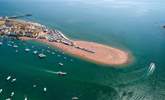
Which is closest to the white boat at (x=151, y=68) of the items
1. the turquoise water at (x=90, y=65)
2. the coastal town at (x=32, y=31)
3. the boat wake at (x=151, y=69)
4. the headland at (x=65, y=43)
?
the boat wake at (x=151, y=69)

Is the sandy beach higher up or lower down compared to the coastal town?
lower down

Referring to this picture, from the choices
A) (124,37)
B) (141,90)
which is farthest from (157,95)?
(124,37)

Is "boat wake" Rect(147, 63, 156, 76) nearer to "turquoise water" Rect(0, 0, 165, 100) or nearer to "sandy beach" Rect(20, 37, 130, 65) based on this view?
"turquoise water" Rect(0, 0, 165, 100)

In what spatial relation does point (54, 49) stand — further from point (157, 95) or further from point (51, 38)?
point (157, 95)

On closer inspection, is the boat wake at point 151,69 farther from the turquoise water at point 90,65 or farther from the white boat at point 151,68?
the turquoise water at point 90,65

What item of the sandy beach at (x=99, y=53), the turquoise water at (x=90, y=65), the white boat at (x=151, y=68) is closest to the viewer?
the turquoise water at (x=90, y=65)

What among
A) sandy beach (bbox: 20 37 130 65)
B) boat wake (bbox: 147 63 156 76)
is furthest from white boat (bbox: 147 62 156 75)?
sandy beach (bbox: 20 37 130 65)

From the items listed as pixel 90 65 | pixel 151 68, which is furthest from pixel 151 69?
pixel 90 65

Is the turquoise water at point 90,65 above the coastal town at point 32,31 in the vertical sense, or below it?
below
